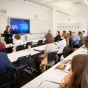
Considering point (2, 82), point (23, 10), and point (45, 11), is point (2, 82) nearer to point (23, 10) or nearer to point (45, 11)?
point (23, 10)

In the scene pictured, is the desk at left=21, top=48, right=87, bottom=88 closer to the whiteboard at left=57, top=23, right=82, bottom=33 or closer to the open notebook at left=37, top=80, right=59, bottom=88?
the open notebook at left=37, top=80, right=59, bottom=88

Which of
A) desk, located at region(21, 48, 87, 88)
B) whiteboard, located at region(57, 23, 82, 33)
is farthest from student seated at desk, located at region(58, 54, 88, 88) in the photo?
whiteboard, located at region(57, 23, 82, 33)

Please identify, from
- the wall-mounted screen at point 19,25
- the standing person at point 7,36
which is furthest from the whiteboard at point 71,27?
the standing person at point 7,36

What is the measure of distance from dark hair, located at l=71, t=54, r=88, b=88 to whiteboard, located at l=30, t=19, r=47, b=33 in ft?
29.4

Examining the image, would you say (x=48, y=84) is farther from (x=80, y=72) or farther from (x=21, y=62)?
(x=21, y=62)

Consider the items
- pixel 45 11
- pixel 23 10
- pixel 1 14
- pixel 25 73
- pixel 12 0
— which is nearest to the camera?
pixel 25 73

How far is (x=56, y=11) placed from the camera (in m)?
12.2

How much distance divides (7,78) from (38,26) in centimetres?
829

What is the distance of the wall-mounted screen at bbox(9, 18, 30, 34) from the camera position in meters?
8.26

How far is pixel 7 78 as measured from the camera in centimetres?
261

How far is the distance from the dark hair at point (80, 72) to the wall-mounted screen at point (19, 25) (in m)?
7.34

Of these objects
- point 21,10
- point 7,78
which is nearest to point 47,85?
point 7,78

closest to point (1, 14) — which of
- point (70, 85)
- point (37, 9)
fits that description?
point (37, 9)

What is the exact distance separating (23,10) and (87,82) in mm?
8460
